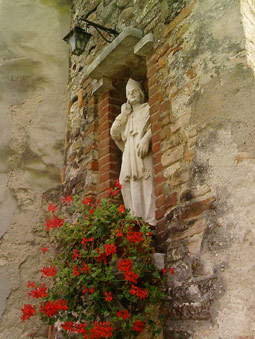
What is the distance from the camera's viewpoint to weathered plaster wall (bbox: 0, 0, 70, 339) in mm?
3748

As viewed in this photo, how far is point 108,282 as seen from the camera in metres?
2.68

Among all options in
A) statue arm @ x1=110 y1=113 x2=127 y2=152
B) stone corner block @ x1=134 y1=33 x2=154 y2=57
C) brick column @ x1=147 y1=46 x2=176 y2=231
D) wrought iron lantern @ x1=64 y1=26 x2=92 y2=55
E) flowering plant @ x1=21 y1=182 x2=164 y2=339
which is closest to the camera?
flowering plant @ x1=21 y1=182 x2=164 y2=339

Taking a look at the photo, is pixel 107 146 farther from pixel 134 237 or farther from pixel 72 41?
pixel 134 237

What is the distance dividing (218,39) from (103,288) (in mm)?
1858

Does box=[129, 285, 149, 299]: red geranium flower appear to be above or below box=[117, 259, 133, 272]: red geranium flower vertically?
below

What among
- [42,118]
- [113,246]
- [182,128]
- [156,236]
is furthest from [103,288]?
[42,118]

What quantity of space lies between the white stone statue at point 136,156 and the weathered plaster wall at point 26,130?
109 centimetres

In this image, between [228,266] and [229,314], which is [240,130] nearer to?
[228,266]

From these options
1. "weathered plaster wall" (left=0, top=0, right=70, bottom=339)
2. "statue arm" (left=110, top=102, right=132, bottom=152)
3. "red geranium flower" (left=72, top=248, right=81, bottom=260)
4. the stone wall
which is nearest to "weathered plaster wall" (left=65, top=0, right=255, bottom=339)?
the stone wall

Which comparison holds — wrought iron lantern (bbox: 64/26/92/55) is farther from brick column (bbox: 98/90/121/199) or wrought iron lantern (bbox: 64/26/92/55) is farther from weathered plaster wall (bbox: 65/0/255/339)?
weathered plaster wall (bbox: 65/0/255/339)


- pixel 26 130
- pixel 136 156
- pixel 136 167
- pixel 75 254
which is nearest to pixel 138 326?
pixel 75 254

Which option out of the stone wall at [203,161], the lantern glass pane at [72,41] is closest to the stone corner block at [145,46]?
the stone wall at [203,161]

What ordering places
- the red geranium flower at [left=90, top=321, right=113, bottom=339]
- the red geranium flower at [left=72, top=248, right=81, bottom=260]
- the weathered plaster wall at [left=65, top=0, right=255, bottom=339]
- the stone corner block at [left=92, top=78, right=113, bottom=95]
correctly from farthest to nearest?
the stone corner block at [left=92, top=78, right=113, bottom=95], the red geranium flower at [left=72, top=248, right=81, bottom=260], the red geranium flower at [left=90, top=321, right=113, bottom=339], the weathered plaster wall at [left=65, top=0, right=255, bottom=339]

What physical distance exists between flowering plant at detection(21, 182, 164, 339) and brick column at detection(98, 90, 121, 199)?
2.51ft
